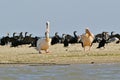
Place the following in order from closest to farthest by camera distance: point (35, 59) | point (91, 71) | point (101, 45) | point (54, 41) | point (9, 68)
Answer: point (91, 71), point (9, 68), point (35, 59), point (101, 45), point (54, 41)

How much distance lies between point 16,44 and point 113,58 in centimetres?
1550

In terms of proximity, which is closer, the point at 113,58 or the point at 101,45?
the point at 113,58

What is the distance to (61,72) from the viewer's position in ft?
50.4

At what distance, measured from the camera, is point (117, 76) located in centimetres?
1404

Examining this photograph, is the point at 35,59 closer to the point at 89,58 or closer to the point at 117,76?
the point at 89,58

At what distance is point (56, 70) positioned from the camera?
16047 millimetres

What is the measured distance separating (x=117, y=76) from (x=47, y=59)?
6.22 m

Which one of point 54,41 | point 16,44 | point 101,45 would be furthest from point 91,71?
point 54,41

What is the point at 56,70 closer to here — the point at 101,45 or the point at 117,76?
the point at 117,76

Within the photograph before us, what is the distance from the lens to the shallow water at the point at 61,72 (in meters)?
14.0

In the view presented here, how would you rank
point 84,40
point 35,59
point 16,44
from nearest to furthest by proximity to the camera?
point 35,59 < point 84,40 < point 16,44

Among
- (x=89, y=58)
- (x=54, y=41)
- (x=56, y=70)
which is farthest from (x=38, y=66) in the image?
(x=54, y=41)

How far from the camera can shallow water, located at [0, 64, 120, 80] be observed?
45.9 ft

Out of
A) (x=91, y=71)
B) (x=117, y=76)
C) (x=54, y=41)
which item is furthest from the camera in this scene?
(x=54, y=41)
